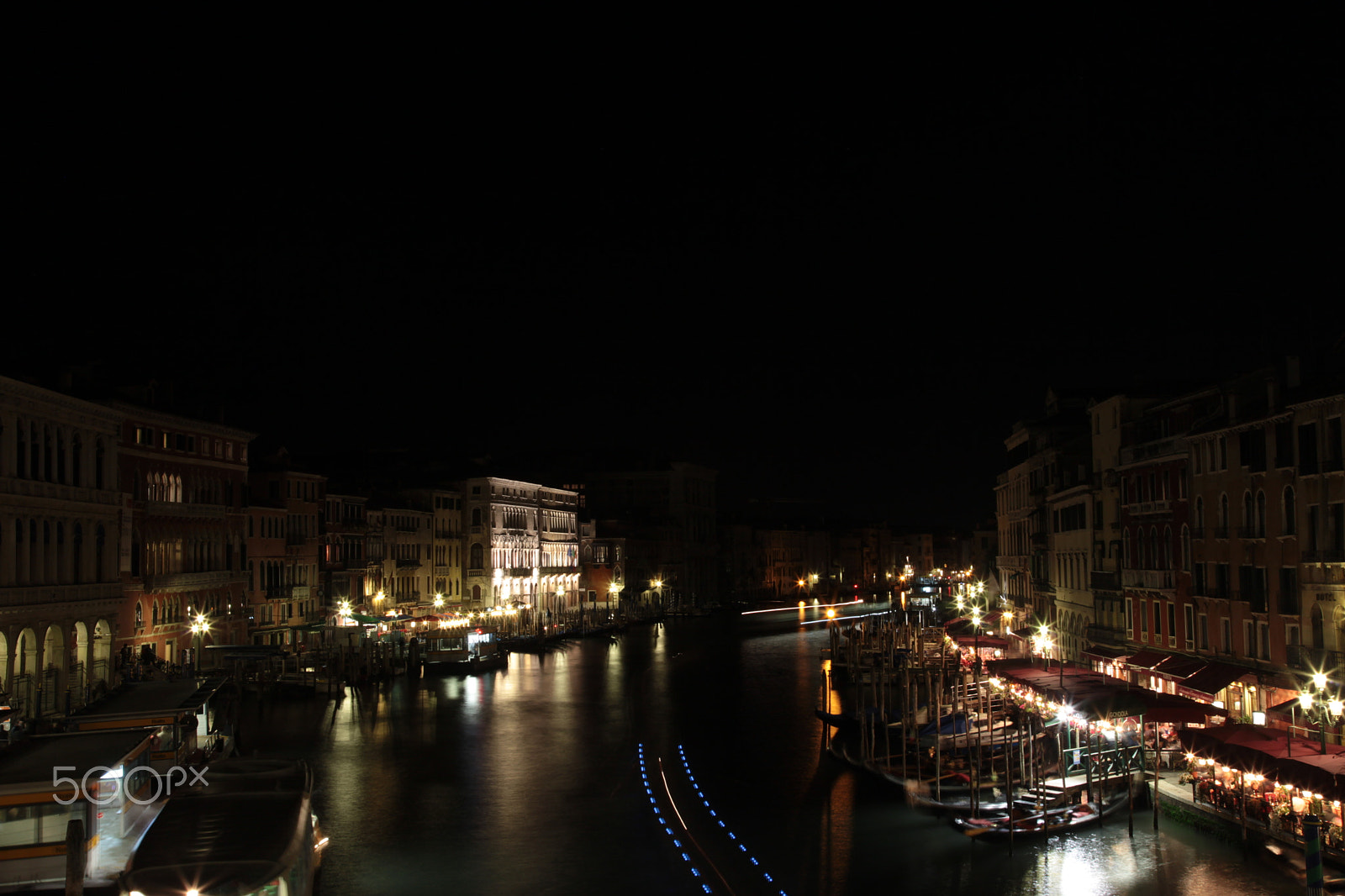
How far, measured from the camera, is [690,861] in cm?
1934

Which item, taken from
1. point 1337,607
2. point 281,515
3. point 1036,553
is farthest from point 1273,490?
point 281,515

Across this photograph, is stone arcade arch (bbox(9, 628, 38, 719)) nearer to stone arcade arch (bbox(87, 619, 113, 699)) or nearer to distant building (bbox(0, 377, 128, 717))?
distant building (bbox(0, 377, 128, 717))

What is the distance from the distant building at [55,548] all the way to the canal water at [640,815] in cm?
476

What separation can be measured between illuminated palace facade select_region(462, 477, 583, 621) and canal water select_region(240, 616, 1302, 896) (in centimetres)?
2607

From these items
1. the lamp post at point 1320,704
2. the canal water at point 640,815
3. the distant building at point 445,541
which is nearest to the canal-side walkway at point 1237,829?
the canal water at point 640,815

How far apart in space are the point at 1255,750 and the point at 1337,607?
5549mm

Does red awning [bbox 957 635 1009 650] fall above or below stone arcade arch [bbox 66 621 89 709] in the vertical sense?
below

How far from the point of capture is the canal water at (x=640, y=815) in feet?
59.6

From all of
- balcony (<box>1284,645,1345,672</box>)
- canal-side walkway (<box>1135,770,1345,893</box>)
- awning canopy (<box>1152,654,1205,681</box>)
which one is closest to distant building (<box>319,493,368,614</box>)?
awning canopy (<box>1152,654,1205,681</box>)

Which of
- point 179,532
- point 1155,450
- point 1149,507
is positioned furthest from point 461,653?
point 1155,450

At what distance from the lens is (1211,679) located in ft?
83.7

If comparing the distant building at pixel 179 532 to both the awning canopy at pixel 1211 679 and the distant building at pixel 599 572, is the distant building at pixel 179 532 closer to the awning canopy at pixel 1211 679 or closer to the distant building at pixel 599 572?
the awning canopy at pixel 1211 679

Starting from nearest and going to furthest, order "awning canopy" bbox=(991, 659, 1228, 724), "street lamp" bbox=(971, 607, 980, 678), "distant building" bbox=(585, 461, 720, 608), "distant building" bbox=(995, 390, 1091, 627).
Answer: "awning canopy" bbox=(991, 659, 1228, 724) < "street lamp" bbox=(971, 607, 980, 678) < "distant building" bbox=(995, 390, 1091, 627) < "distant building" bbox=(585, 461, 720, 608)

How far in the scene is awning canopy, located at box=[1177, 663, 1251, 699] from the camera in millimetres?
25000
